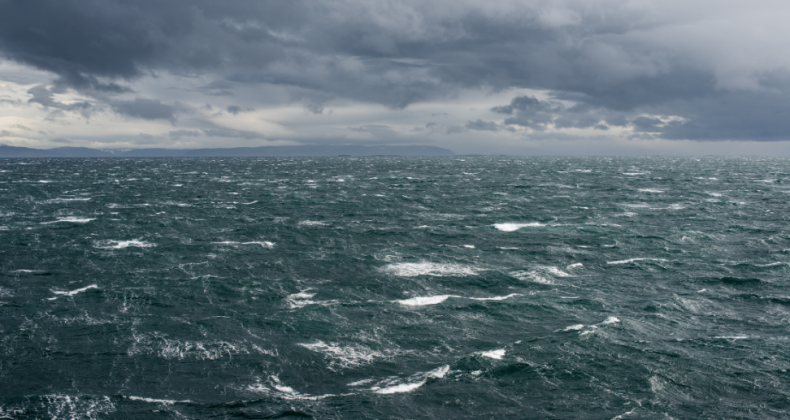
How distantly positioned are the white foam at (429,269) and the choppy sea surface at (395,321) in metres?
0.29

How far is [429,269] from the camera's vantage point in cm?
3894

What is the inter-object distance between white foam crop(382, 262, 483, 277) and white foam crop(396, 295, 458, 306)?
5.35 metres

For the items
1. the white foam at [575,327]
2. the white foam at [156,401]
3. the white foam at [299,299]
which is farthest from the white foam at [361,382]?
the white foam at [575,327]

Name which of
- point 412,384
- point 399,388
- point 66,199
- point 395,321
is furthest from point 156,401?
point 66,199

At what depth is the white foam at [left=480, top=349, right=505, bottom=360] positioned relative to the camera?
23250 millimetres

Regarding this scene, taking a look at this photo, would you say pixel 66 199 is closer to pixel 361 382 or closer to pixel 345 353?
pixel 345 353

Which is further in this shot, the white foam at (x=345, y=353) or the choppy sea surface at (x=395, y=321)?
the white foam at (x=345, y=353)

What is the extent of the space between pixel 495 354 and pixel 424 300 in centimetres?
831

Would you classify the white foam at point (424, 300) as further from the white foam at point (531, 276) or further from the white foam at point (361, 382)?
the white foam at point (361, 382)

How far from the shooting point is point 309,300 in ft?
104

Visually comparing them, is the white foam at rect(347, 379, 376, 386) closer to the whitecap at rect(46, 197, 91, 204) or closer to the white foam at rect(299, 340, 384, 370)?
the white foam at rect(299, 340, 384, 370)

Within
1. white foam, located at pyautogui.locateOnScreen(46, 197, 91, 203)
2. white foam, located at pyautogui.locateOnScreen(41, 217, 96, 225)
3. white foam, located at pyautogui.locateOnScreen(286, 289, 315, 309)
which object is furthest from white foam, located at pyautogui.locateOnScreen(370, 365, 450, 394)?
white foam, located at pyautogui.locateOnScreen(46, 197, 91, 203)

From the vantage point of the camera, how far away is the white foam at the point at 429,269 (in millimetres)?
37562

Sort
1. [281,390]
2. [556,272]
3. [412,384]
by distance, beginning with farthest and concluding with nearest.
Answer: [556,272] < [412,384] < [281,390]
